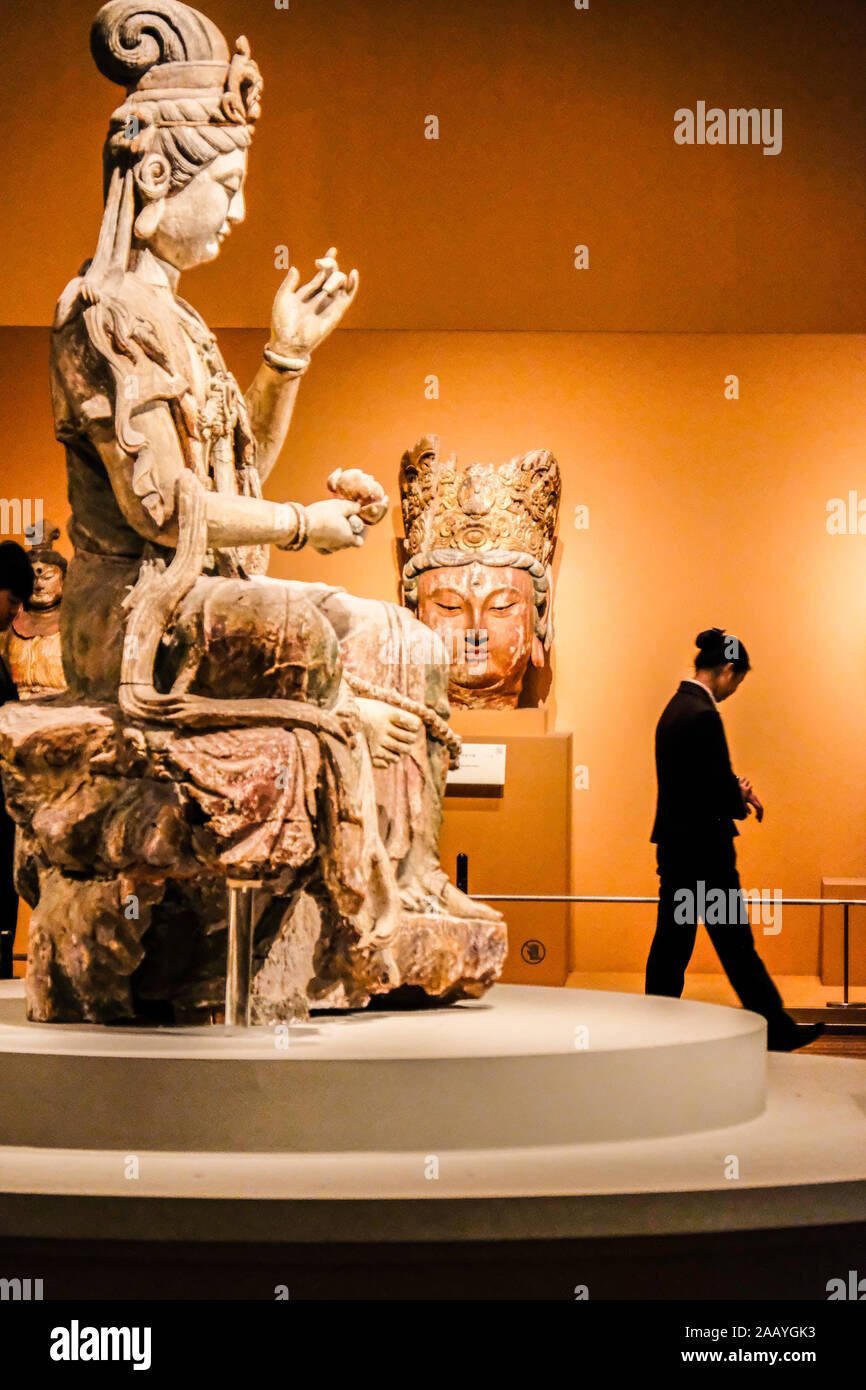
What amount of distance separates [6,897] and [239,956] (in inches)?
85.5

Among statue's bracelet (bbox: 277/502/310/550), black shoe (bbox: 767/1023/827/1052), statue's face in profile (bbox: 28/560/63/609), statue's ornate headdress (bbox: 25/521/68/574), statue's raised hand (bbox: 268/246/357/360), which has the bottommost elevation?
black shoe (bbox: 767/1023/827/1052)

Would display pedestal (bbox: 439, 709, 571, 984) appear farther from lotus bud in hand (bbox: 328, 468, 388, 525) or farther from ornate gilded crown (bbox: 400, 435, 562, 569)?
lotus bud in hand (bbox: 328, 468, 388, 525)

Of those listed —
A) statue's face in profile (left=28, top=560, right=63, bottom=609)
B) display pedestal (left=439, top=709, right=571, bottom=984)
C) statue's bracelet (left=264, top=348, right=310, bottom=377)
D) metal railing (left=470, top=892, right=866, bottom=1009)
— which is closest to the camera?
statue's bracelet (left=264, top=348, right=310, bottom=377)

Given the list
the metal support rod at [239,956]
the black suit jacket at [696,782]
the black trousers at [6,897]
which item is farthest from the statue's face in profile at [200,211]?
the black suit jacket at [696,782]

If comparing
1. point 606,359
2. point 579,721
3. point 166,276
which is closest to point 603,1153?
point 166,276

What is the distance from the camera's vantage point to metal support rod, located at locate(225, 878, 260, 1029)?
3475mm

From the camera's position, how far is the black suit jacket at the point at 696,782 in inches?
219

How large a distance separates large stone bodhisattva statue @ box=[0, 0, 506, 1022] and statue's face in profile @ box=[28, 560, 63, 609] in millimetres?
3362

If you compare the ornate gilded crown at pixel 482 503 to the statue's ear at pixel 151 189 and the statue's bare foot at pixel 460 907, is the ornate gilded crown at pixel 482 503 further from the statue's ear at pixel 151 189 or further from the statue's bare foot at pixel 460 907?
→ the statue's ear at pixel 151 189

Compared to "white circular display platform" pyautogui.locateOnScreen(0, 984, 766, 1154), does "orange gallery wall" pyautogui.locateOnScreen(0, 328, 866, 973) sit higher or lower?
higher

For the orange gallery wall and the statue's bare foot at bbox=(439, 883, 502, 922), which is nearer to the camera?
the statue's bare foot at bbox=(439, 883, 502, 922)

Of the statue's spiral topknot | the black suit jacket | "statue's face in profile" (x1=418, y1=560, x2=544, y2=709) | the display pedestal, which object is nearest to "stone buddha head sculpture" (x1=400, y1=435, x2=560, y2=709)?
"statue's face in profile" (x1=418, y1=560, x2=544, y2=709)

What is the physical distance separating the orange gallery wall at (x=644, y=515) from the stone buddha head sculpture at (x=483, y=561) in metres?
0.28
